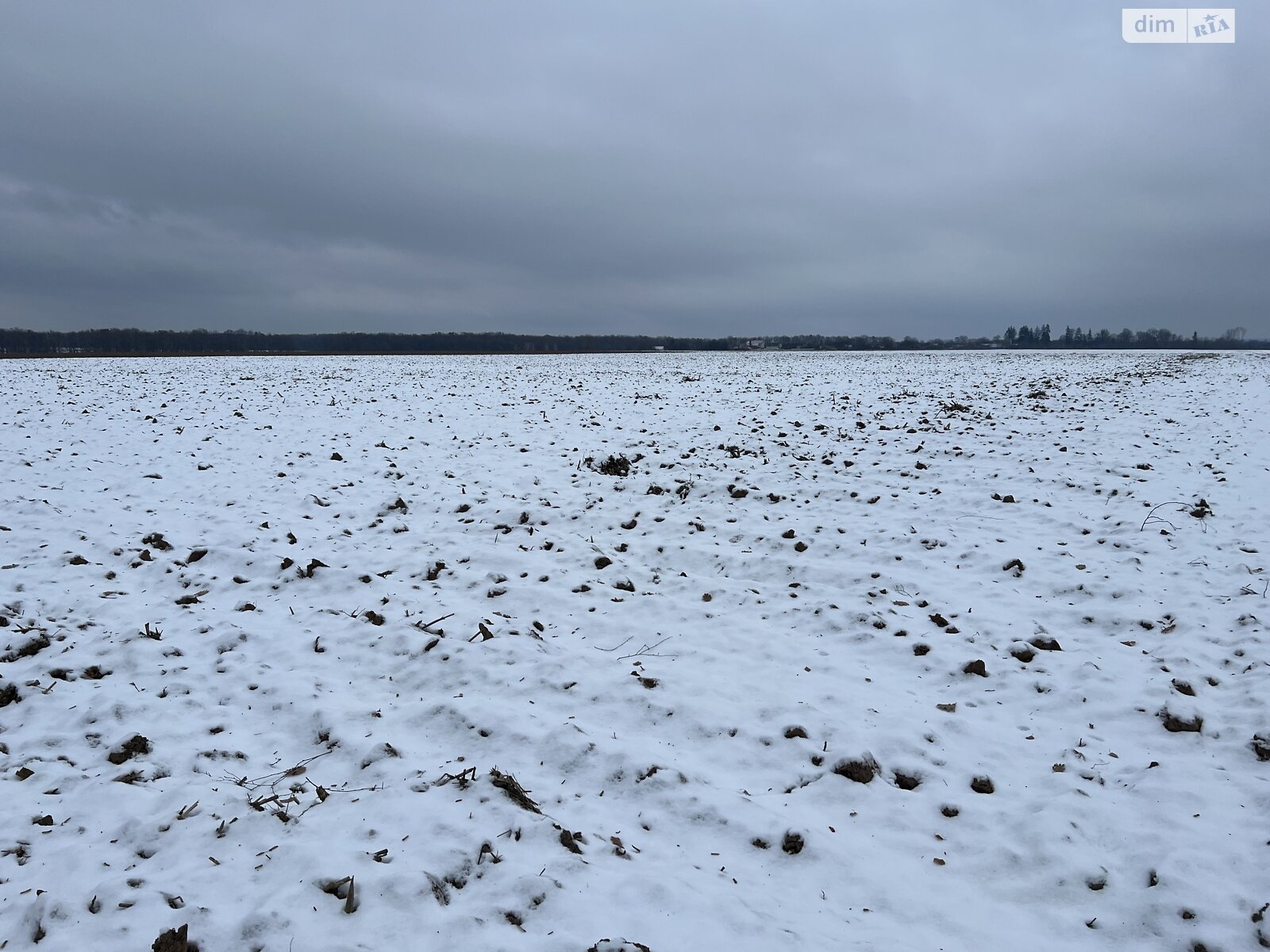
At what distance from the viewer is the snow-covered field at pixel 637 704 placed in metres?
3.78

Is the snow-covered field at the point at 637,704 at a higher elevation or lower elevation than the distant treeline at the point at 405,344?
lower

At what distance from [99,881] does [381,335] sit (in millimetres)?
110020

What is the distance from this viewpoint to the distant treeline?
3425 inches

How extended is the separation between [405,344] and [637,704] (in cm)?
10015

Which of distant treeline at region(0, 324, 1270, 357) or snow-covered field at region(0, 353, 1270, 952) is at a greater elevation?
distant treeline at region(0, 324, 1270, 357)

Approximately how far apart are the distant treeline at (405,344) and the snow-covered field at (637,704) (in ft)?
257

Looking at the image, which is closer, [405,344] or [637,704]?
[637,704]

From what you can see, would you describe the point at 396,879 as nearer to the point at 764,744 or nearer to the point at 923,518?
the point at 764,744

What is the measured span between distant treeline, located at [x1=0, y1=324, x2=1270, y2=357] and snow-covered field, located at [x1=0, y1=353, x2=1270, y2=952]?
78347 mm

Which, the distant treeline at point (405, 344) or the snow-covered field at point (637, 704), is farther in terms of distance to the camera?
the distant treeline at point (405, 344)

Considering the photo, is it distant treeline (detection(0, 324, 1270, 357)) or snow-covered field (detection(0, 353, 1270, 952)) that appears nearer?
snow-covered field (detection(0, 353, 1270, 952))

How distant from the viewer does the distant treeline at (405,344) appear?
285 ft

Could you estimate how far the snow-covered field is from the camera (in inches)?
149

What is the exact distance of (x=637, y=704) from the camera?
575cm
